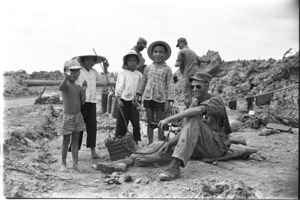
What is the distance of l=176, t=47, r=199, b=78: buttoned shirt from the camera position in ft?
26.6

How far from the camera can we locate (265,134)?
288 inches

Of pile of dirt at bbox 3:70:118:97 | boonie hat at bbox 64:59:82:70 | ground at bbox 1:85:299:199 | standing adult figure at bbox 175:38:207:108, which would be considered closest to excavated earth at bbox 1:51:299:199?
ground at bbox 1:85:299:199

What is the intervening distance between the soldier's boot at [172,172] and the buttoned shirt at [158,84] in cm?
160

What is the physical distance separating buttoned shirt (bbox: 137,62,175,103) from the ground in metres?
1.22

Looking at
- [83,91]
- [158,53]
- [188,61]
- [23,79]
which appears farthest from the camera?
[23,79]

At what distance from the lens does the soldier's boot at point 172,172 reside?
167 inches

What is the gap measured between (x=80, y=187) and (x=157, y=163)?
120cm

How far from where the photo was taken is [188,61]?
26.7 ft

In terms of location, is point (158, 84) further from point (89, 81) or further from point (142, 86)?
point (89, 81)

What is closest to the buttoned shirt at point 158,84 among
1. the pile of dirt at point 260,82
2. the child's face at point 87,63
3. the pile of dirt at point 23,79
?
the child's face at point 87,63

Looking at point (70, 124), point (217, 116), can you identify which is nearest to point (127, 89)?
point (70, 124)

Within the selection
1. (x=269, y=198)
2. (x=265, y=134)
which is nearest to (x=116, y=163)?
(x=269, y=198)

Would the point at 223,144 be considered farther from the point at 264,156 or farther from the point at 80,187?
the point at 80,187

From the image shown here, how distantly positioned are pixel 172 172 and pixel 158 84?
1797mm
